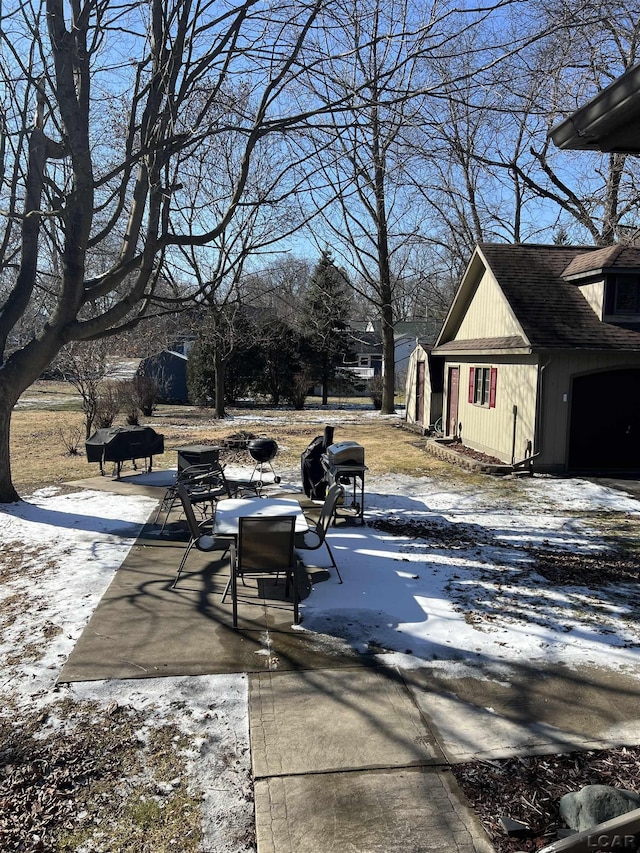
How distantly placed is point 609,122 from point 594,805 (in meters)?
3.55

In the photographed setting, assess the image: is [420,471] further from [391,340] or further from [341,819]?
[391,340]

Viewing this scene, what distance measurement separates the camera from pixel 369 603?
5852 millimetres

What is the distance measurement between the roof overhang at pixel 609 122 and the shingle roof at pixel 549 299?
9.58 m

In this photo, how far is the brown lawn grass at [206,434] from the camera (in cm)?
1380

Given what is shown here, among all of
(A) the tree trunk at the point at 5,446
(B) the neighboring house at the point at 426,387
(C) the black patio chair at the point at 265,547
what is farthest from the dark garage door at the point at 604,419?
(A) the tree trunk at the point at 5,446

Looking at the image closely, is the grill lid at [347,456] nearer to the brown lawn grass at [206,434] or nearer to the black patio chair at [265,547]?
the black patio chair at [265,547]

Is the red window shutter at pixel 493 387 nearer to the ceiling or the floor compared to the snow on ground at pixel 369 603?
nearer to the ceiling

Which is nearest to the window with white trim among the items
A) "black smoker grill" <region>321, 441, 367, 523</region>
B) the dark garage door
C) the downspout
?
the downspout

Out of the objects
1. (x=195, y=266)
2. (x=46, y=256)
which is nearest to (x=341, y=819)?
(x=46, y=256)

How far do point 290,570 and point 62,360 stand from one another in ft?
41.1

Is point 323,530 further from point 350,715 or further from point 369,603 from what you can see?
point 350,715

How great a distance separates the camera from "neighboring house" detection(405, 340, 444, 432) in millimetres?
21078

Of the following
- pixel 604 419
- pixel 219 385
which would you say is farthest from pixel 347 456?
pixel 219 385

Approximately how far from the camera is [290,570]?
18.3ft
